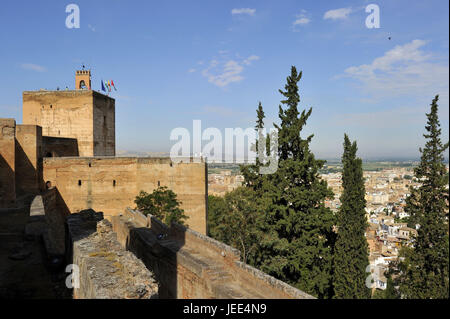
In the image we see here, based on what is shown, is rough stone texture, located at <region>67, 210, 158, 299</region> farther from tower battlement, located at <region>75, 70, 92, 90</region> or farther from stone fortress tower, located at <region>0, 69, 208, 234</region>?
tower battlement, located at <region>75, 70, 92, 90</region>

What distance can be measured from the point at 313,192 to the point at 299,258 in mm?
2476

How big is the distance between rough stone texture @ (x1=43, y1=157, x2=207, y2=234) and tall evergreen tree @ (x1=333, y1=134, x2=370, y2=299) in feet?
25.4

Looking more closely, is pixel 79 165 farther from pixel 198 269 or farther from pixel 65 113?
pixel 198 269

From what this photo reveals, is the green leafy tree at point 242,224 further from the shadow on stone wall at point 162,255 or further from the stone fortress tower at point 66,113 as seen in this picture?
the stone fortress tower at point 66,113

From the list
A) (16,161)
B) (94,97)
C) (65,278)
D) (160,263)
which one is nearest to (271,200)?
(160,263)

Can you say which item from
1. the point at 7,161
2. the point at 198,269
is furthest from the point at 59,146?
the point at 198,269

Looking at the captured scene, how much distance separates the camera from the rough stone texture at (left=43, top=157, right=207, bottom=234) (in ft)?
55.8

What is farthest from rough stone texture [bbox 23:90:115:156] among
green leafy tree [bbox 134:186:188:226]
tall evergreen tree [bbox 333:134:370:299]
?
tall evergreen tree [bbox 333:134:370:299]

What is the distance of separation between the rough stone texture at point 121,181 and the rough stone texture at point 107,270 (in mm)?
11386

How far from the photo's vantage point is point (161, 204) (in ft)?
58.5

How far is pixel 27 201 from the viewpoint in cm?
1427

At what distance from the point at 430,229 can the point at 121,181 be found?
48.9ft

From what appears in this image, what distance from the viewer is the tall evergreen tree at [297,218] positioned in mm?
11922
